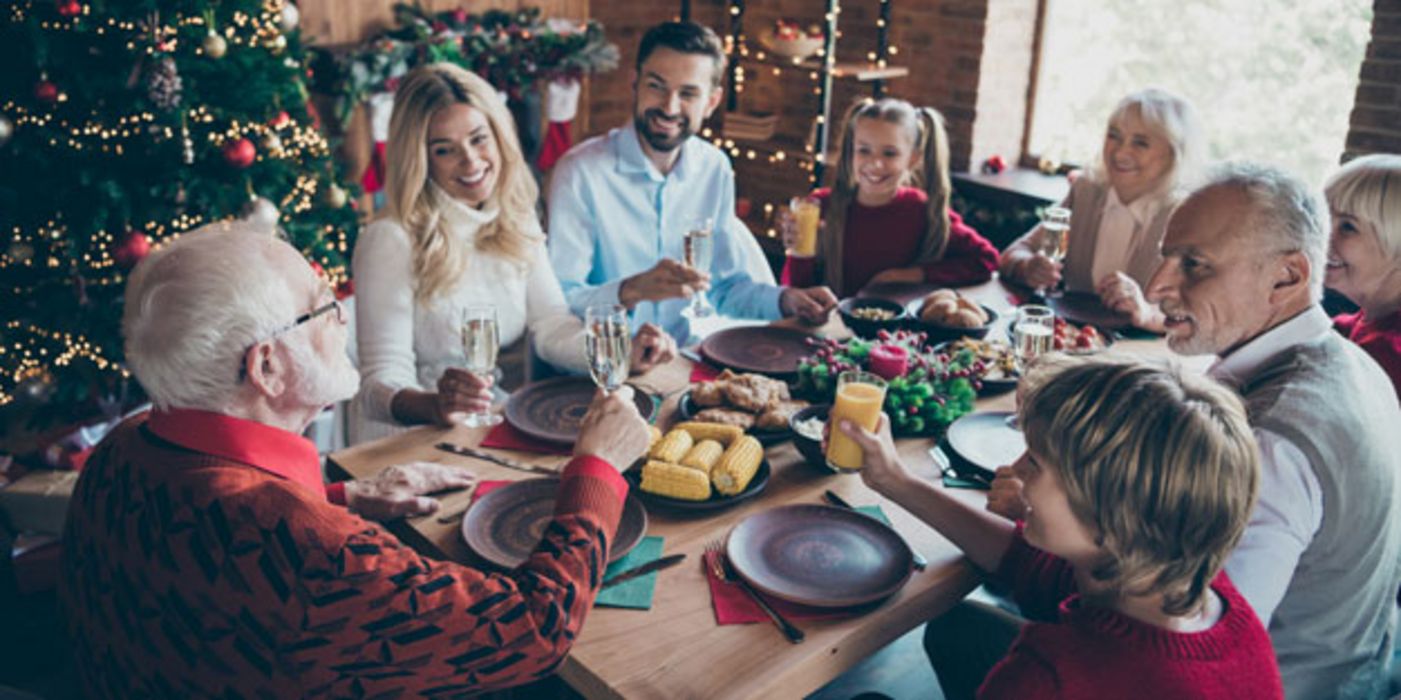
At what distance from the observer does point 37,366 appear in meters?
3.62

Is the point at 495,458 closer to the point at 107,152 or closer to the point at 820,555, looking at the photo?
the point at 820,555

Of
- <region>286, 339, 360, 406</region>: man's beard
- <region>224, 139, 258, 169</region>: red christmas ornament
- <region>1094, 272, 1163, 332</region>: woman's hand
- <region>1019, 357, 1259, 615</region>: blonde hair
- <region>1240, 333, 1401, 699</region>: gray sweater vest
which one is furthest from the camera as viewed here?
<region>224, 139, 258, 169</region>: red christmas ornament

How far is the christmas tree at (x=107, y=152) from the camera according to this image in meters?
3.40

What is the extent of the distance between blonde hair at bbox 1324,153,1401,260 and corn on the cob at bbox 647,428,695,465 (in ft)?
4.91

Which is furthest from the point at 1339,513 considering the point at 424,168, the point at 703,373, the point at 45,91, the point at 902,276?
the point at 45,91

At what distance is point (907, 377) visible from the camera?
2.23 m

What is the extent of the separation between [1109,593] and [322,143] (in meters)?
3.62

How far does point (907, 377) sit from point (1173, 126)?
5.10 feet

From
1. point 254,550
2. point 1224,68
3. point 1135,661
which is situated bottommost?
point 1135,661

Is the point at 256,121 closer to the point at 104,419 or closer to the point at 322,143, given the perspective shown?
the point at 322,143

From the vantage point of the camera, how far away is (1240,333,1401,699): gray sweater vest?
157cm

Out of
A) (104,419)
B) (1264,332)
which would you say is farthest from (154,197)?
(1264,332)

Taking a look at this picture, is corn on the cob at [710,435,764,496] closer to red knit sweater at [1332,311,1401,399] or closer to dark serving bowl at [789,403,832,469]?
dark serving bowl at [789,403,832,469]

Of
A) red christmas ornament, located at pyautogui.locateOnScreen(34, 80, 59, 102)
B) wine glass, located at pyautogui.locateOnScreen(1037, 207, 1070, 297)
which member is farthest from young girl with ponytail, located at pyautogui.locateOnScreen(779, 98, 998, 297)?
red christmas ornament, located at pyautogui.locateOnScreen(34, 80, 59, 102)
